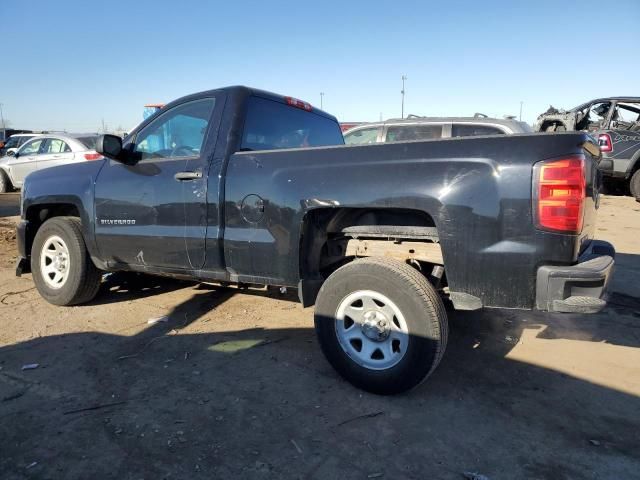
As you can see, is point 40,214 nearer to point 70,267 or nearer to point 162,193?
point 70,267

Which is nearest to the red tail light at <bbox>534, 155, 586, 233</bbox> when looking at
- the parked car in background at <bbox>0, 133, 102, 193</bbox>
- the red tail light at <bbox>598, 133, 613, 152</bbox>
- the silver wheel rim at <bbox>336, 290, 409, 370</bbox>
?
the silver wheel rim at <bbox>336, 290, 409, 370</bbox>

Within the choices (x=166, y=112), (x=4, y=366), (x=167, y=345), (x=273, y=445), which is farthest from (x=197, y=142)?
(x=273, y=445)

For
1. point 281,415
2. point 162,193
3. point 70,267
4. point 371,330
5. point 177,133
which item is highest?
point 177,133

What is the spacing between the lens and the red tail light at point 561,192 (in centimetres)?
228

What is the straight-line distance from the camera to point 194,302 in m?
4.55

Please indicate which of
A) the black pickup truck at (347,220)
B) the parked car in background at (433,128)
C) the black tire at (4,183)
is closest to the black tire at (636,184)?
the parked car in background at (433,128)

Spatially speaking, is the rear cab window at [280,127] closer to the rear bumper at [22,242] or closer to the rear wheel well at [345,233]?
the rear wheel well at [345,233]

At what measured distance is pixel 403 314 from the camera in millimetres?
2688

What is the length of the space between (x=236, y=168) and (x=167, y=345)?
1.48 metres

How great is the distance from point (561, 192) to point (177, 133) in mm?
2886

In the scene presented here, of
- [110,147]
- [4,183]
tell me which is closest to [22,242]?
[110,147]

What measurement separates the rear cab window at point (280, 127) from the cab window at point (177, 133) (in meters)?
0.34

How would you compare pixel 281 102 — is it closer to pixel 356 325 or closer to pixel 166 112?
pixel 166 112

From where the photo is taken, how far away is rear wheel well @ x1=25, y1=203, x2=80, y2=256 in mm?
4477
